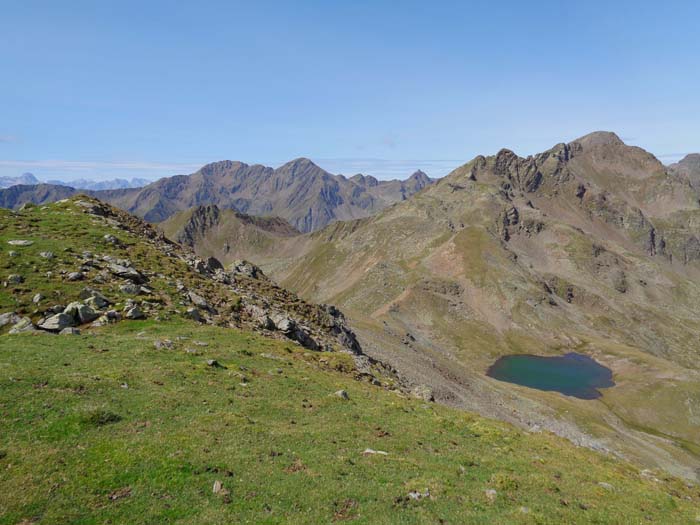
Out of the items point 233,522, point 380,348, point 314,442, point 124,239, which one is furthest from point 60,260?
point 380,348

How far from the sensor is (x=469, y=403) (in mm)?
72500

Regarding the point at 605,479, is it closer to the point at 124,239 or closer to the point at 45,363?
the point at 45,363

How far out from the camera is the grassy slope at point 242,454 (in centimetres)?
1614

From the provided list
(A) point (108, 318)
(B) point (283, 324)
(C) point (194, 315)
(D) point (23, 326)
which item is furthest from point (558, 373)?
(D) point (23, 326)

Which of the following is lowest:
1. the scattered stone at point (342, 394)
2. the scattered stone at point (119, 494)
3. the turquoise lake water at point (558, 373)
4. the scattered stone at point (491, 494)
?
the turquoise lake water at point (558, 373)

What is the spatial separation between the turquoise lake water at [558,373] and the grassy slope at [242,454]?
478 feet

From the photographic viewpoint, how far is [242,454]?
66.1 ft

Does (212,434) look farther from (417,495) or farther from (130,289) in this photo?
(130,289)

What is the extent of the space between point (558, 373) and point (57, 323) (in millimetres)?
196480

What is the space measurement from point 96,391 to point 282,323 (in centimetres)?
2663

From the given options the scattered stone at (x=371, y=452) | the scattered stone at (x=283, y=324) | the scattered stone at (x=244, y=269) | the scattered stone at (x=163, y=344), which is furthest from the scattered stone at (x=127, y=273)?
the scattered stone at (x=371, y=452)

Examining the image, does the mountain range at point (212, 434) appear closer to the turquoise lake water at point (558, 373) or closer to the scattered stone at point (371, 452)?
the scattered stone at point (371, 452)

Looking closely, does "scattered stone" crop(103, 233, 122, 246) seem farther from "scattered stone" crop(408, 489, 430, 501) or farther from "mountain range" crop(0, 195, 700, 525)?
"scattered stone" crop(408, 489, 430, 501)

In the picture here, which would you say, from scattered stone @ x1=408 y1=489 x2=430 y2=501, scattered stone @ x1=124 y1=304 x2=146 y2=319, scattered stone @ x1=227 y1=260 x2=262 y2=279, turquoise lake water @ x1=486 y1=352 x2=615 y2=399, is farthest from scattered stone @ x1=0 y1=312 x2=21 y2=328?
turquoise lake water @ x1=486 y1=352 x2=615 y2=399
